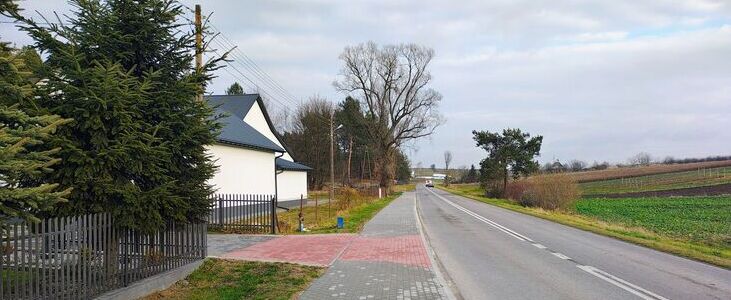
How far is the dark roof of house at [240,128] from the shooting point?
23641 millimetres

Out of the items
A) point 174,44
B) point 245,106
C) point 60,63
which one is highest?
point 245,106

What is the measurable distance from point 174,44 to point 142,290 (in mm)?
4071

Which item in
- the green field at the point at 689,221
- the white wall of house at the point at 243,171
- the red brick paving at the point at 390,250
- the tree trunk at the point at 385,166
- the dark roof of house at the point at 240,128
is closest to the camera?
the red brick paving at the point at 390,250

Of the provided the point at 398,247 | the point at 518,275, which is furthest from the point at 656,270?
the point at 398,247

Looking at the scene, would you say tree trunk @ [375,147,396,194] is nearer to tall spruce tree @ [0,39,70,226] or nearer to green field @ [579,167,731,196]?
green field @ [579,167,731,196]

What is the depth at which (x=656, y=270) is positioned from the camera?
1049 centimetres

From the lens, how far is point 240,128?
27.6m

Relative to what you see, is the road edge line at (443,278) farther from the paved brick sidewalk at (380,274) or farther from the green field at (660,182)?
the green field at (660,182)

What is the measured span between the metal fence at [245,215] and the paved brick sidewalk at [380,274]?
310 cm

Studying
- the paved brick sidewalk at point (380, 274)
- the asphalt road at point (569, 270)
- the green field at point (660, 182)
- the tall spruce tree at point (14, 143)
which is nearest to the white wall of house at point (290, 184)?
the asphalt road at point (569, 270)

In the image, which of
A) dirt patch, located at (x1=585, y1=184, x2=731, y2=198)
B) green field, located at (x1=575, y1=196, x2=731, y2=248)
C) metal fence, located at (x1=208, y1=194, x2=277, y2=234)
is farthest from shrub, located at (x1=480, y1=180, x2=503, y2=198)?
metal fence, located at (x1=208, y1=194, x2=277, y2=234)

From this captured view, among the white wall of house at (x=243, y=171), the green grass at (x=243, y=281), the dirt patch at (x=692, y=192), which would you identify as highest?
the white wall of house at (x=243, y=171)

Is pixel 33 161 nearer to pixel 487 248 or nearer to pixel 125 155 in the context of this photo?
pixel 125 155

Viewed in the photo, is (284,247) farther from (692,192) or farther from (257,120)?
(692,192)
